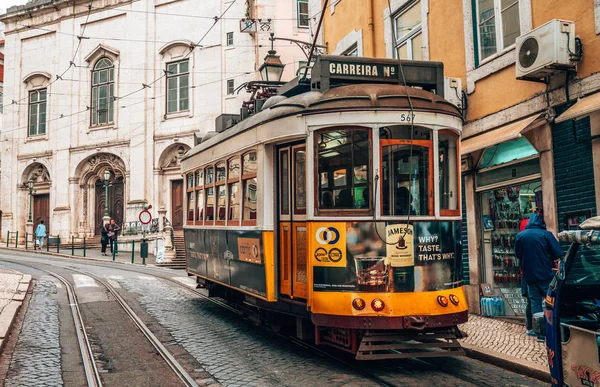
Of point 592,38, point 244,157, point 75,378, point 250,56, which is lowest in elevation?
point 75,378

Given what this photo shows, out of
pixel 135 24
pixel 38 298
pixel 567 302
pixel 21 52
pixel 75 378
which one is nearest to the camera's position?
pixel 567 302

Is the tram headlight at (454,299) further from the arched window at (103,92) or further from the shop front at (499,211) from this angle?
the arched window at (103,92)

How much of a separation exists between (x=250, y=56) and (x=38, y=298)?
1906 cm

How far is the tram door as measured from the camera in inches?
267

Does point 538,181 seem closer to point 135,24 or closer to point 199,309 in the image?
point 199,309

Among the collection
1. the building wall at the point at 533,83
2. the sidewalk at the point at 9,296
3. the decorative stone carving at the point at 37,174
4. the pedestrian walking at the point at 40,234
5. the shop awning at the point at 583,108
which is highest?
the decorative stone carving at the point at 37,174

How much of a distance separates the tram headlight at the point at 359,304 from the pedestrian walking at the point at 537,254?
2.74 meters

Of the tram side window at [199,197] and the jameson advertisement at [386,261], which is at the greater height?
the tram side window at [199,197]

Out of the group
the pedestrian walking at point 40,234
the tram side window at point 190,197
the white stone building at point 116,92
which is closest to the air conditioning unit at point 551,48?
the tram side window at point 190,197

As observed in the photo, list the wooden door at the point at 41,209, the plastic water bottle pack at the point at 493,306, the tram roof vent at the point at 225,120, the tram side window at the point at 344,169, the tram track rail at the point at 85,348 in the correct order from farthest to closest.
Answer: the wooden door at the point at 41,209
the tram roof vent at the point at 225,120
the plastic water bottle pack at the point at 493,306
the tram side window at the point at 344,169
the tram track rail at the point at 85,348

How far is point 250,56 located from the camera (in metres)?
28.7

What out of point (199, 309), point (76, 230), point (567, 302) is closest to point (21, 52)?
point (76, 230)

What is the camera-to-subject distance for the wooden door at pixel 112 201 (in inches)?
1248

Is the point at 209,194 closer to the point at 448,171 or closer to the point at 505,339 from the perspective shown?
the point at 448,171
